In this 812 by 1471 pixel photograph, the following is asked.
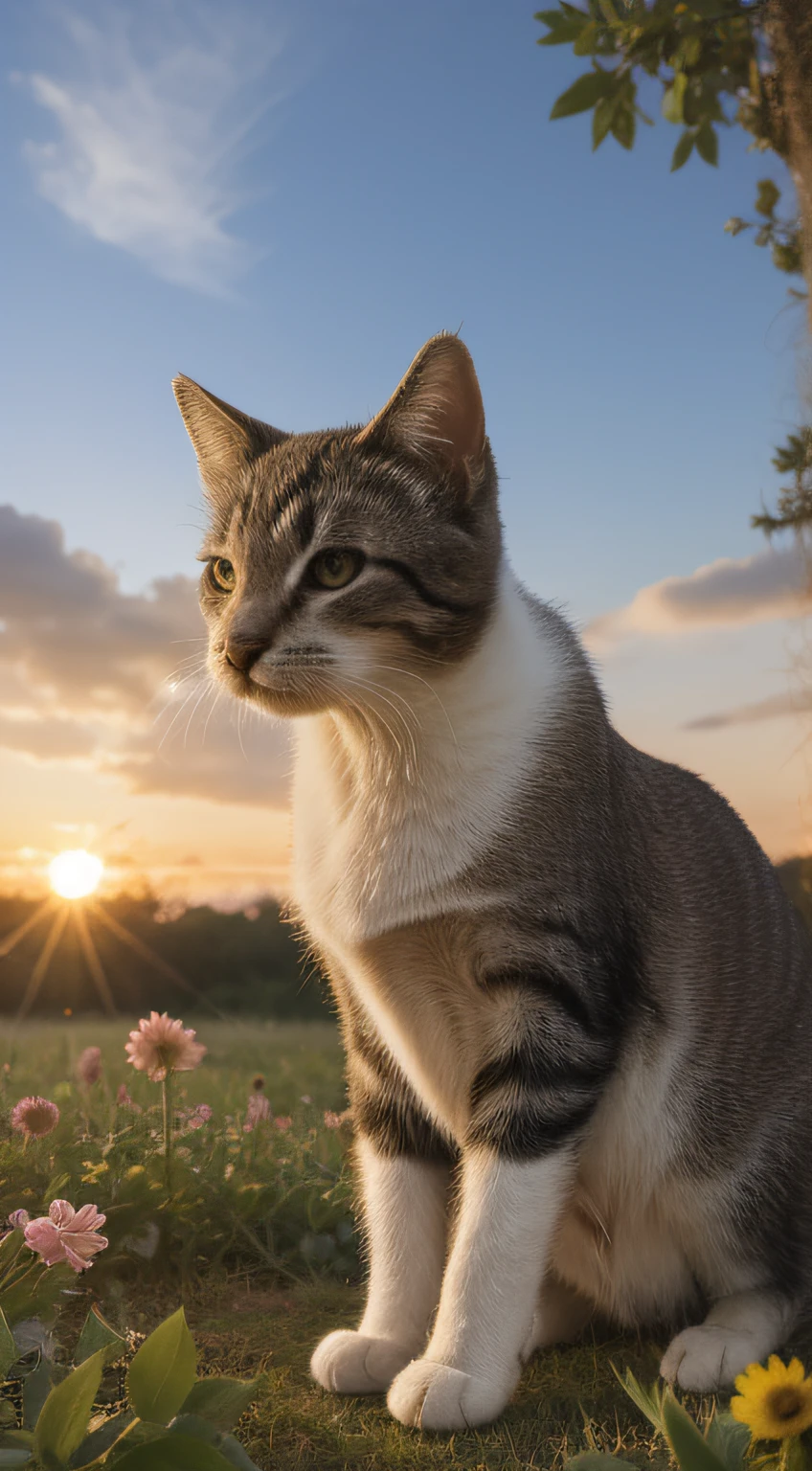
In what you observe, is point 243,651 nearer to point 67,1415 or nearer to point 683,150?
point 67,1415

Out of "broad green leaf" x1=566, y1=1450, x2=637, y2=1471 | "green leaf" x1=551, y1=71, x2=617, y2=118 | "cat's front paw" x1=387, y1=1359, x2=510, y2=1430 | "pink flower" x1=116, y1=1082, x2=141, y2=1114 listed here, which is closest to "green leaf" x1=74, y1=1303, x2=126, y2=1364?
"cat's front paw" x1=387, y1=1359, x2=510, y2=1430

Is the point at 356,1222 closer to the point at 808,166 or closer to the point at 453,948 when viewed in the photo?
the point at 453,948

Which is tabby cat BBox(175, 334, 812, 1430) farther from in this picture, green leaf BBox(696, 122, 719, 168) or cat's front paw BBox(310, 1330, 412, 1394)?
green leaf BBox(696, 122, 719, 168)

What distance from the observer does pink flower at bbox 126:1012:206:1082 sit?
10.1ft

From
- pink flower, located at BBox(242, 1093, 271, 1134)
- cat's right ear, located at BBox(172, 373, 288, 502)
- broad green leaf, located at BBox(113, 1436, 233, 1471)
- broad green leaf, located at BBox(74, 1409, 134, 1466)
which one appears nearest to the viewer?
broad green leaf, located at BBox(113, 1436, 233, 1471)

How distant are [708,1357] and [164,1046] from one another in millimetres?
1577

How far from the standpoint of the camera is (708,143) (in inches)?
143

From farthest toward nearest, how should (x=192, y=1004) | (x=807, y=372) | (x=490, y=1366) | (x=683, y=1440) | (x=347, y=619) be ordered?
(x=192, y=1004) → (x=807, y=372) → (x=347, y=619) → (x=490, y=1366) → (x=683, y=1440)

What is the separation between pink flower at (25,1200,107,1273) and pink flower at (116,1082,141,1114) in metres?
1.51

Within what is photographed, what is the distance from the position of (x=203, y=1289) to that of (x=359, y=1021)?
0.88m

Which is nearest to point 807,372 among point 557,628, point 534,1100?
point 557,628

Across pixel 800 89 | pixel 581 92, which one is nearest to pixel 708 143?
pixel 581 92

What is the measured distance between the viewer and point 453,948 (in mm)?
2246

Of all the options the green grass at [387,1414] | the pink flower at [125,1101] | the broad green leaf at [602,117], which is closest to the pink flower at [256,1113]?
the pink flower at [125,1101]
